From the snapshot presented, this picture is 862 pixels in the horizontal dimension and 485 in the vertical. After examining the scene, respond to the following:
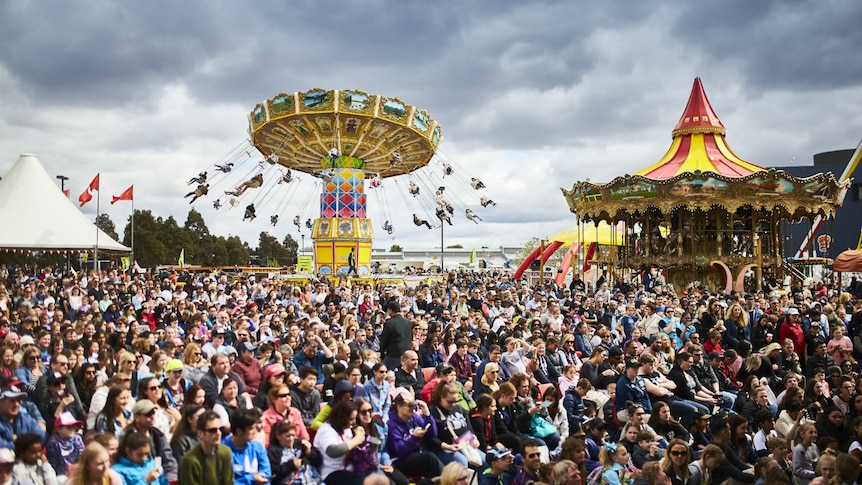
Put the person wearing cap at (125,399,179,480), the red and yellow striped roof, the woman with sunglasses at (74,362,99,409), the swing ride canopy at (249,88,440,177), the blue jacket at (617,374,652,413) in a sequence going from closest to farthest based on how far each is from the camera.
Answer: the person wearing cap at (125,399,179,480) < the woman with sunglasses at (74,362,99,409) < the blue jacket at (617,374,652,413) < the red and yellow striped roof < the swing ride canopy at (249,88,440,177)

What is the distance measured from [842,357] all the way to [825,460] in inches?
221

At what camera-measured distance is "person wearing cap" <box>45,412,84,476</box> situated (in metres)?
5.26

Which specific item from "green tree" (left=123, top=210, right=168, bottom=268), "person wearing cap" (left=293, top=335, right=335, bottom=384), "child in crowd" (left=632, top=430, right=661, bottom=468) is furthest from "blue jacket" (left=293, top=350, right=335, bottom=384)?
"green tree" (left=123, top=210, right=168, bottom=268)

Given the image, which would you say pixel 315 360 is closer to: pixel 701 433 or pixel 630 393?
pixel 630 393

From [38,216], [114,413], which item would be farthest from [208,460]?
[38,216]

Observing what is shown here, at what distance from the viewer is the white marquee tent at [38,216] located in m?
23.0

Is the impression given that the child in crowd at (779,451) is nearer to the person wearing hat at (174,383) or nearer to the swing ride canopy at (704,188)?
the person wearing hat at (174,383)

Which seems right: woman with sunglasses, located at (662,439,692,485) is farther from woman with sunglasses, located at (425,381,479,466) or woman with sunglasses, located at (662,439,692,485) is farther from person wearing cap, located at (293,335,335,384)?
person wearing cap, located at (293,335,335,384)

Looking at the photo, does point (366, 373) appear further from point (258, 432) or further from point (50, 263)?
point (50, 263)

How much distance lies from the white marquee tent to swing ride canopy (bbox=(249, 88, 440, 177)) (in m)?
7.58

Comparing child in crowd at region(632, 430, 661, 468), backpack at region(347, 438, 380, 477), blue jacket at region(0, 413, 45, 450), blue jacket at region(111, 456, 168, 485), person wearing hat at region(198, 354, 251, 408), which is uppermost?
person wearing hat at region(198, 354, 251, 408)

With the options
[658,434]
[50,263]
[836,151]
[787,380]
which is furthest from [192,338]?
[836,151]

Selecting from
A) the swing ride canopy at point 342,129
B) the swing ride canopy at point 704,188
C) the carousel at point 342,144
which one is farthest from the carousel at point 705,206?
the carousel at point 342,144

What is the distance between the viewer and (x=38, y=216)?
78.1ft
